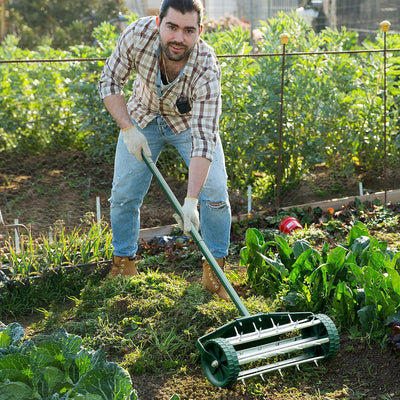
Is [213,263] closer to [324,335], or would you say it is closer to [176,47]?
[324,335]

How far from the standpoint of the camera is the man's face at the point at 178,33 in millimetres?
3049

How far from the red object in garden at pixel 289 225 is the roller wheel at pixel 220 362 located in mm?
1934

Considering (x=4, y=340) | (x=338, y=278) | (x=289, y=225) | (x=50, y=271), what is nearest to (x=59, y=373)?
(x=4, y=340)

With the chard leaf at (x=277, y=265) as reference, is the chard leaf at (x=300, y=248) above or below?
above

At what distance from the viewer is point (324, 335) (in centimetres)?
279

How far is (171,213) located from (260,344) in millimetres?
2254

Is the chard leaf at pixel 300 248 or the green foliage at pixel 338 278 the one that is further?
the chard leaf at pixel 300 248

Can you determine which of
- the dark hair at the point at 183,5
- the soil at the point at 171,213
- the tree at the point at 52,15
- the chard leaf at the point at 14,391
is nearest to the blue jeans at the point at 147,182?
the dark hair at the point at 183,5

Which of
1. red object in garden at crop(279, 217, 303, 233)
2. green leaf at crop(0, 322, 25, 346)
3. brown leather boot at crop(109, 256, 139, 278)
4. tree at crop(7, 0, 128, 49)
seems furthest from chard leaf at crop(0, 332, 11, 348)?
tree at crop(7, 0, 128, 49)

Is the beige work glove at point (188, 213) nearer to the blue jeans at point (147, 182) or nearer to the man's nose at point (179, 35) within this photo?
the blue jeans at point (147, 182)

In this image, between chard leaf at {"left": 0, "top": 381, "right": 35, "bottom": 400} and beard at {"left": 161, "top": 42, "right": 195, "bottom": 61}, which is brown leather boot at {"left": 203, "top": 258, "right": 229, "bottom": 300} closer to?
beard at {"left": 161, "top": 42, "right": 195, "bottom": 61}

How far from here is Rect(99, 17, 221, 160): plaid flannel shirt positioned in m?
3.20

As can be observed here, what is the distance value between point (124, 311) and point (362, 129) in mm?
3195

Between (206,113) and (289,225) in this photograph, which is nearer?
(206,113)
